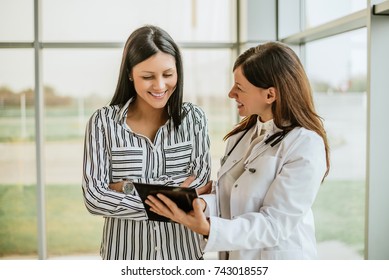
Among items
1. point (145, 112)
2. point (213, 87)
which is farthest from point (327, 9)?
point (145, 112)

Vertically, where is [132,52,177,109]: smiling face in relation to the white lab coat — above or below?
above

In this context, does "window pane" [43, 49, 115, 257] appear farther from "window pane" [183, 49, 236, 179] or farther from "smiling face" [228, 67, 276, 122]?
"smiling face" [228, 67, 276, 122]

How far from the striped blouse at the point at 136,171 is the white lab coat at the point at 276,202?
262 mm

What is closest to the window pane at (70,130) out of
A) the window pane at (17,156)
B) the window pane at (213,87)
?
the window pane at (17,156)

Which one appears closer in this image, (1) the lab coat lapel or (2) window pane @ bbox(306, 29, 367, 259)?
(1) the lab coat lapel

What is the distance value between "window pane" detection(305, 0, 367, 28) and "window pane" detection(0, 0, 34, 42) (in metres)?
1.87

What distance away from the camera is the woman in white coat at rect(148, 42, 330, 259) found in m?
1.65

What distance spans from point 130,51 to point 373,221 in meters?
1.18

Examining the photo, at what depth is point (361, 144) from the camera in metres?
2.70

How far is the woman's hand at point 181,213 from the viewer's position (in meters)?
1.71

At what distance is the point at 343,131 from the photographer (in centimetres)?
292

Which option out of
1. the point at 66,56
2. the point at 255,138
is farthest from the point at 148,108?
the point at 66,56

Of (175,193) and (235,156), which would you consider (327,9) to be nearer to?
(235,156)

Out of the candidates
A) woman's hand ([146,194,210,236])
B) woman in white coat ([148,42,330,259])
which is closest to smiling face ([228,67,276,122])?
woman in white coat ([148,42,330,259])
